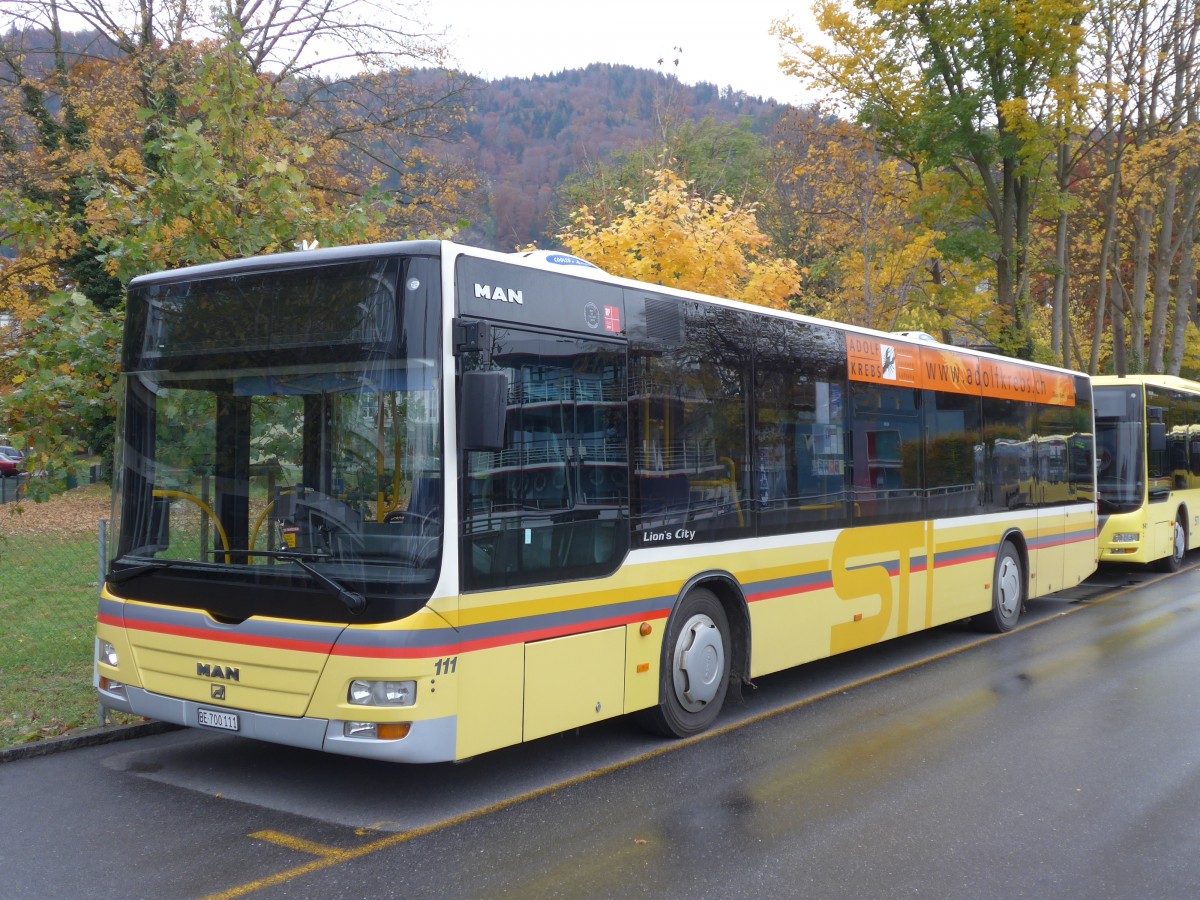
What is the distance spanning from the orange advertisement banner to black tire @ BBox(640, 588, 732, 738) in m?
2.93

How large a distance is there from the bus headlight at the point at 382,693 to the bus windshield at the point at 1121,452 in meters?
14.5

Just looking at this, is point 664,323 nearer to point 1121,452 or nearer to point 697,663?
point 697,663

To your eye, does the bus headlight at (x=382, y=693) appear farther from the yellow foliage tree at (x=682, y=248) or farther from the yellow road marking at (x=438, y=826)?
the yellow foliage tree at (x=682, y=248)

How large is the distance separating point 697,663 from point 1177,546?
15.0 meters

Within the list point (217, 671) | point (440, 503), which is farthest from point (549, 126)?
point (440, 503)

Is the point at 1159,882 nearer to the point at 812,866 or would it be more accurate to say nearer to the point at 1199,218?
the point at 812,866

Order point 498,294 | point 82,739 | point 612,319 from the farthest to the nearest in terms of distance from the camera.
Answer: point 82,739 → point 612,319 → point 498,294

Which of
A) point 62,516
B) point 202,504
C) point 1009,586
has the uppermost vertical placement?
point 202,504

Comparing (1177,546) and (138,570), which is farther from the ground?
(138,570)

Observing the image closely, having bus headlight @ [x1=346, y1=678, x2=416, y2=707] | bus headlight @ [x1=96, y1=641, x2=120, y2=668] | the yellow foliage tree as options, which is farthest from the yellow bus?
bus headlight @ [x1=96, y1=641, x2=120, y2=668]

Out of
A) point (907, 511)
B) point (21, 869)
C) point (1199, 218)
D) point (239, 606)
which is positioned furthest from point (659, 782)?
point (1199, 218)

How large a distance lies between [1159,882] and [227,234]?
26.4ft

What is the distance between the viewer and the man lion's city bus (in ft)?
18.5

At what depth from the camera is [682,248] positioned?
15.7 meters
